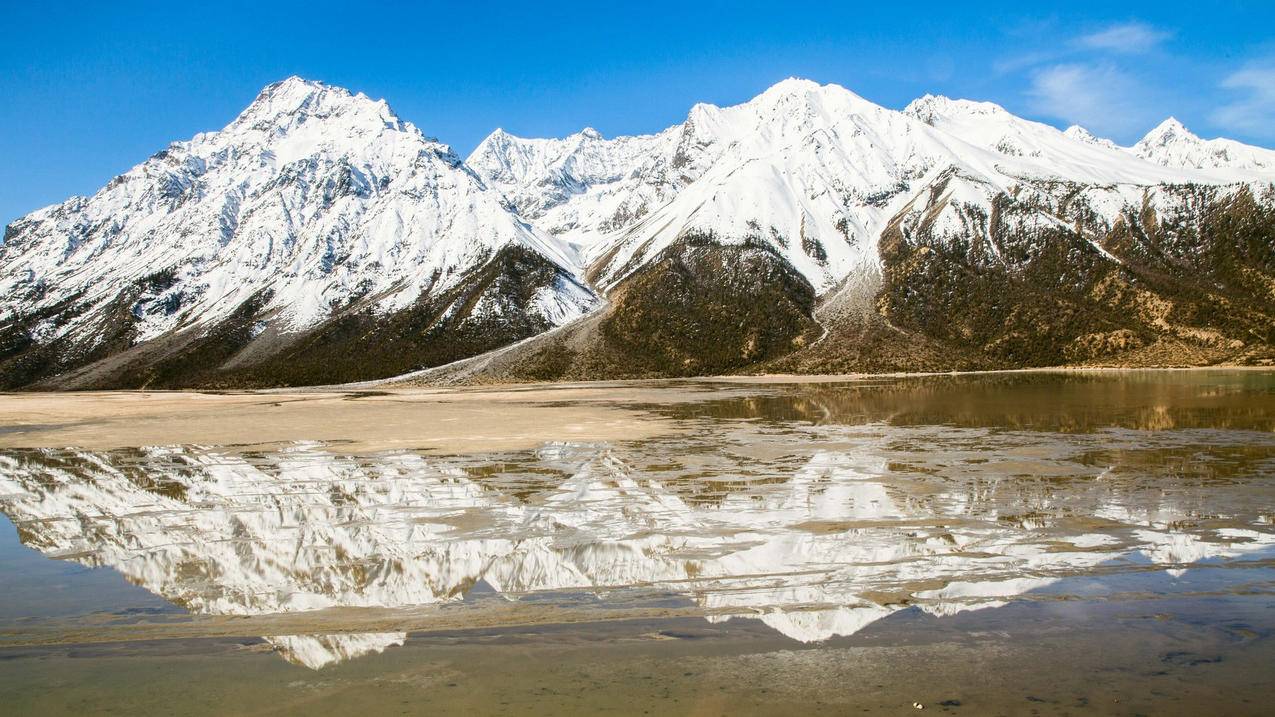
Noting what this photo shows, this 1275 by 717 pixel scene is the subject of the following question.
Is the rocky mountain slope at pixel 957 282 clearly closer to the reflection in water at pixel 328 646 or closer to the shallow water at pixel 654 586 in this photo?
the shallow water at pixel 654 586

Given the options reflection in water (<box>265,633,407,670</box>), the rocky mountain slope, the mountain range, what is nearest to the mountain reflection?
reflection in water (<box>265,633,407,670</box>)

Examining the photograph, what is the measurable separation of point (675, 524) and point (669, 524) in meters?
0.14

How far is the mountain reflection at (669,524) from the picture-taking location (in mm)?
13023

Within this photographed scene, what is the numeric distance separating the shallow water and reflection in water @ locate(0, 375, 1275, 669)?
0.11 metres

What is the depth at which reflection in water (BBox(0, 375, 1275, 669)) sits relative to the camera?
1301 cm

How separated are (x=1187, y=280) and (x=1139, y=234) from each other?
69.9 ft

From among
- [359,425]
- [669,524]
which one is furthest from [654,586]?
[359,425]

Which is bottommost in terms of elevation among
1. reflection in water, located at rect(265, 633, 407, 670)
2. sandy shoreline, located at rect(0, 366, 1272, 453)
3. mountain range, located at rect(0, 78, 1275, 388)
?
reflection in water, located at rect(265, 633, 407, 670)

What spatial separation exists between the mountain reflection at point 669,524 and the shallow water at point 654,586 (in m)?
0.11

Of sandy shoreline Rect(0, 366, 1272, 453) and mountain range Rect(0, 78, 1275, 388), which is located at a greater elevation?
mountain range Rect(0, 78, 1275, 388)

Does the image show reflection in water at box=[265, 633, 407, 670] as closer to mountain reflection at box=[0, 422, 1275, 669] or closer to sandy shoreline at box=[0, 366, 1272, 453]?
mountain reflection at box=[0, 422, 1275, 669]

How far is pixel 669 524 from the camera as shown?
17938 millimetres

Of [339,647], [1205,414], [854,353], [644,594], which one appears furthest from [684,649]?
[854,353]

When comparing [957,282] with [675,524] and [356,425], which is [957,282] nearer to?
[356,425]
